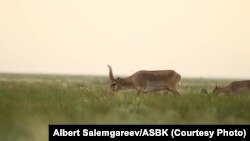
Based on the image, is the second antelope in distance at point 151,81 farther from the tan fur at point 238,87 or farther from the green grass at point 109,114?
the tan fur at point 238,87

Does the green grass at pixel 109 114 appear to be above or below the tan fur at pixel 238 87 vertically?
below

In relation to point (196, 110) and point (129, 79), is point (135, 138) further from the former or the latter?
point (129, 79)

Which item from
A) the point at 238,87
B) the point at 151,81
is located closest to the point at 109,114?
the point at 151,81

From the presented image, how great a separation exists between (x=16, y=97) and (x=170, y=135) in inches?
247

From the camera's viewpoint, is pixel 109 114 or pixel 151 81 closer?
pixel 109 114

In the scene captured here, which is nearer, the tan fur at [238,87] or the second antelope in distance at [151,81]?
the second antelope in distance at [151,81]

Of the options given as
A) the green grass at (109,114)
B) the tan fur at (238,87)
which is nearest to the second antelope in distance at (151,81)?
the green grass at (109,114)
